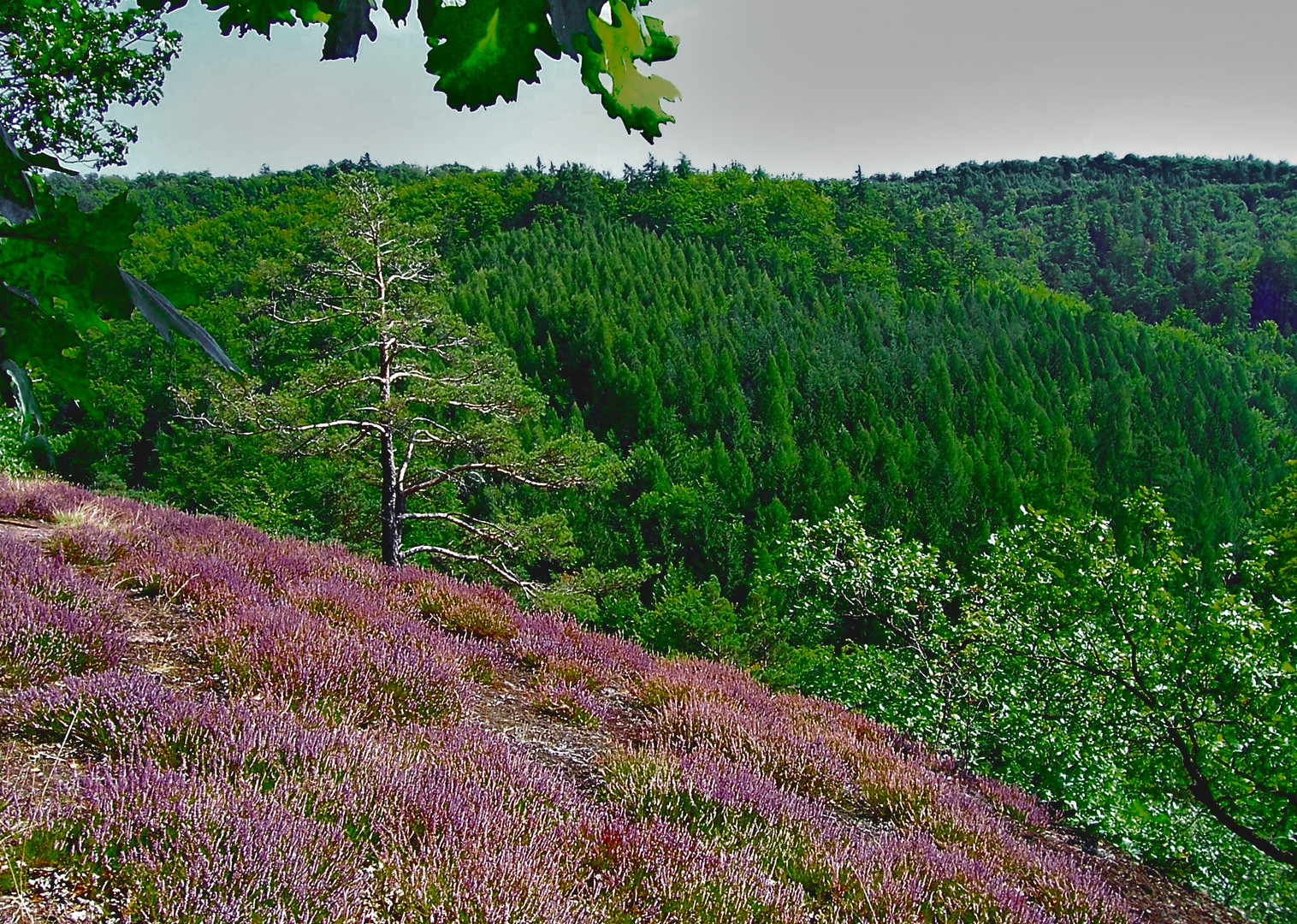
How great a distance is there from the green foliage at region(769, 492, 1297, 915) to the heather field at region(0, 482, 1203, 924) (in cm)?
414

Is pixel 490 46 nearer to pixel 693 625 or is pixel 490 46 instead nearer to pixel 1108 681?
pixel 1108 681

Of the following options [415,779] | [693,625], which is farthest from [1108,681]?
[693,625]

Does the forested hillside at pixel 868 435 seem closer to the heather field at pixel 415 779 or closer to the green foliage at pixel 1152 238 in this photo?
the green foliage at pixel 1152 238

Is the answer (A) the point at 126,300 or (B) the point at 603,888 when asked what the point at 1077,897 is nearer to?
(B) the point at 603,888

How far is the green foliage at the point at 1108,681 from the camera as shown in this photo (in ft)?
29.8

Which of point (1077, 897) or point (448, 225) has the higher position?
point (448, 225)

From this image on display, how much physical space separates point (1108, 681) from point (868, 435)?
66.2 m

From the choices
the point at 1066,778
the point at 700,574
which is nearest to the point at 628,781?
the point at 1066,778

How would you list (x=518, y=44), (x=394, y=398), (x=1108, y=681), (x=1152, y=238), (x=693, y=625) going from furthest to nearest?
(x=1152, y=238) → (x=693, y=625) → (x=394, y=398) → (x=1108, y=681) → (x=518, y=44)

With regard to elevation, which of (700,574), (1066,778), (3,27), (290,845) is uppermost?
(3,27)

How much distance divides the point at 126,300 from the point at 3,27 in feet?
15.5

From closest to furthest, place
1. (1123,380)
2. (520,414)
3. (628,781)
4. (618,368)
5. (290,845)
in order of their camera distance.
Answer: (290,845)
(628,781)
(520,414)
(618,368)
(1123,380)

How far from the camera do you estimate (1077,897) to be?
157 inches

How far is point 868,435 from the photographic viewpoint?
244ft
